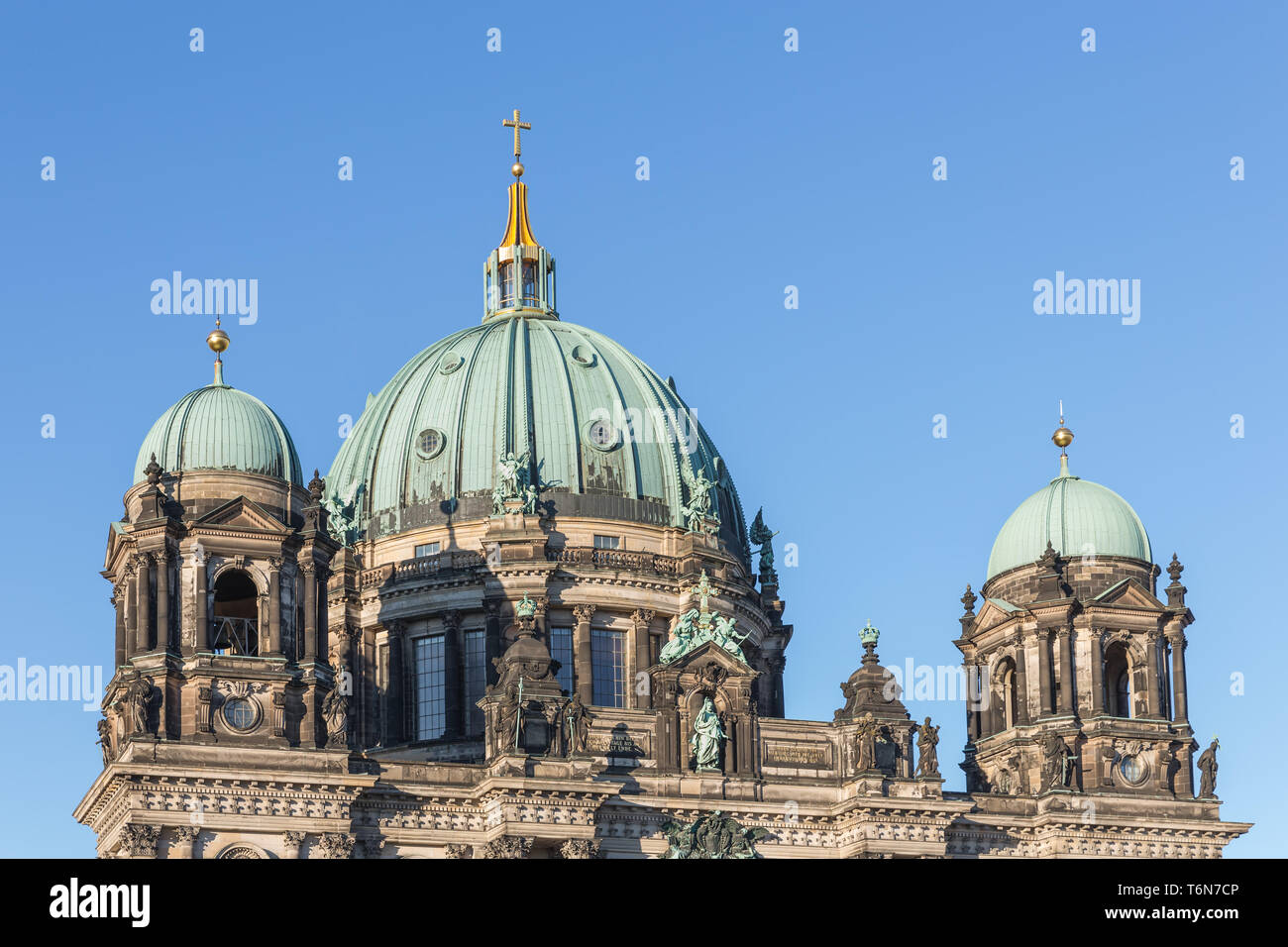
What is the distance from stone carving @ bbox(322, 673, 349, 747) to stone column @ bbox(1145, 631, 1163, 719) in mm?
30361

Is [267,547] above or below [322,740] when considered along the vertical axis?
above

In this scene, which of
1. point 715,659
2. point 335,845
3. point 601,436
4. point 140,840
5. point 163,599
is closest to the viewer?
point 140,840

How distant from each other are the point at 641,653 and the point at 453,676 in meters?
7.02

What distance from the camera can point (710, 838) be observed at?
87.1 m

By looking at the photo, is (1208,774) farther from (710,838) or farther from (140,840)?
(140,840)

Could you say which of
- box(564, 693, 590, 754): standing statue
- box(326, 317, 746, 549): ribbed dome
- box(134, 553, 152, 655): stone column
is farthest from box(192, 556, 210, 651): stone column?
box(326, 317, 746, 549): ribbed dome

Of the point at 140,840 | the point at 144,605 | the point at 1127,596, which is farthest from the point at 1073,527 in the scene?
the point at 140,840

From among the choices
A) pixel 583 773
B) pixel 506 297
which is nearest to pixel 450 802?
pixel 583 773

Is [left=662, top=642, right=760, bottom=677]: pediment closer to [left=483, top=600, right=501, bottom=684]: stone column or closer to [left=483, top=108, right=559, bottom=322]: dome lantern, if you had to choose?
[left=483, top=600, right=501, bottom=684]: stone column

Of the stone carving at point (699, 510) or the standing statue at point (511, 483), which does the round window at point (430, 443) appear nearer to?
the standing statue at point (511, 483)

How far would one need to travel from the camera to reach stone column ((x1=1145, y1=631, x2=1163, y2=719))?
96.7 metres
